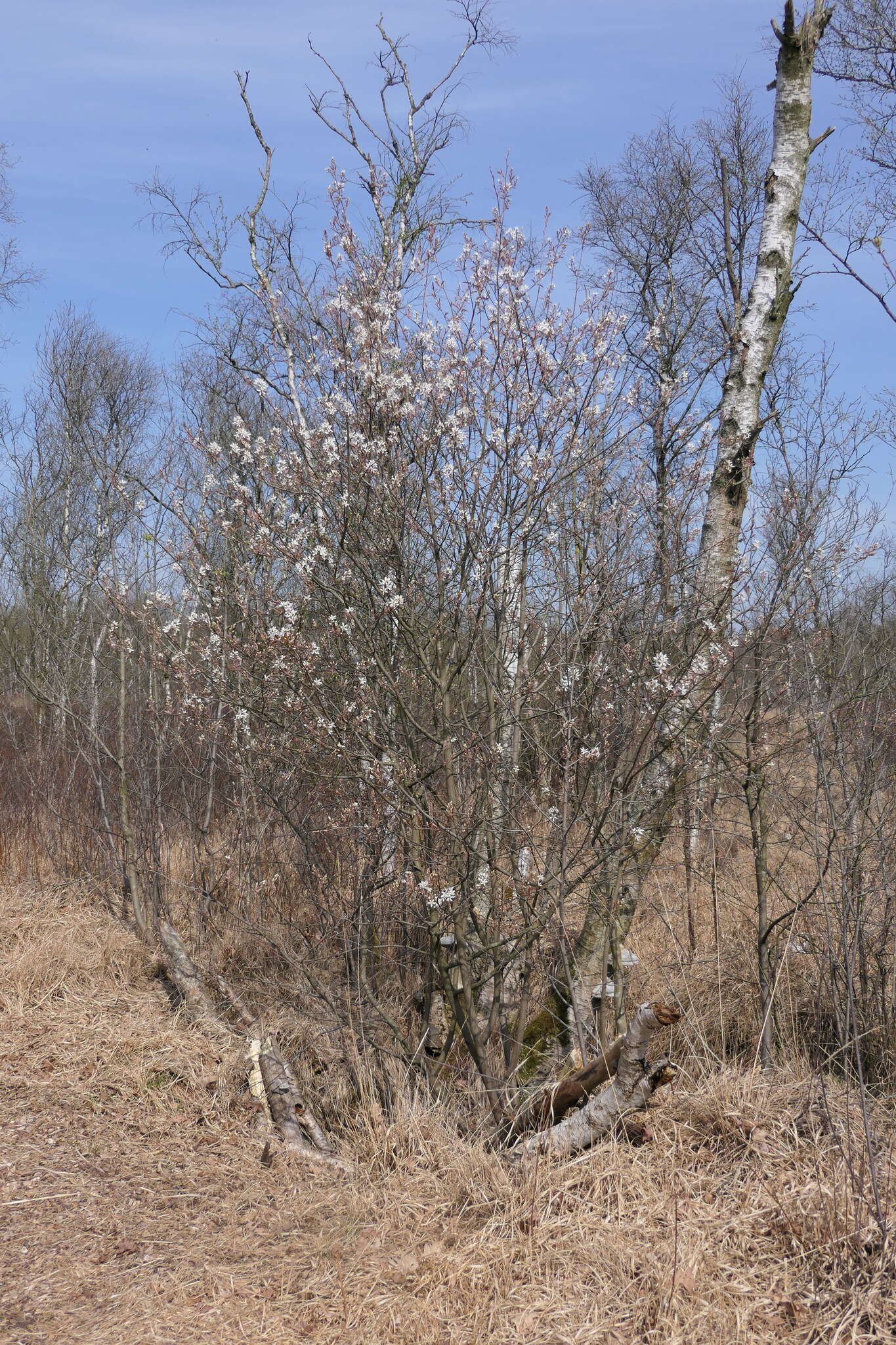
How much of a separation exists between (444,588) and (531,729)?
0.76 m

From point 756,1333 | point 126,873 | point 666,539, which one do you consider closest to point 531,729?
point 666,539

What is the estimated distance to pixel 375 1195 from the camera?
3.66 m

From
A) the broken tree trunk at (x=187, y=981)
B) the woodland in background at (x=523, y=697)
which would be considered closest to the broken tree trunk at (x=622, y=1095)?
the woodland in background at (x=523, y=697)

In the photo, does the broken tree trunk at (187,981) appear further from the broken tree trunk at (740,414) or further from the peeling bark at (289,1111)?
the broken tree trunk at (740,414)

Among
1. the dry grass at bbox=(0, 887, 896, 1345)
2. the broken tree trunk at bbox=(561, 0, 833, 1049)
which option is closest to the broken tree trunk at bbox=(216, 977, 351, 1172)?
the dry grass at bbox=(0, 887, 896, 1345)

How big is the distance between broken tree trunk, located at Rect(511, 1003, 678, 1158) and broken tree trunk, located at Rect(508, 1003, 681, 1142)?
0.17 feet

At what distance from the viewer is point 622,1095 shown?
11.6ft

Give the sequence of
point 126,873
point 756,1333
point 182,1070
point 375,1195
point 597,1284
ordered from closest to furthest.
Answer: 1. point 756,1333
2. point 597,1284
3. point 375,1195
4. point 182,1070
5. point 126,873

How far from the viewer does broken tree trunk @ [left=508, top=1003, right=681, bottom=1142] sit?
364 centimetres

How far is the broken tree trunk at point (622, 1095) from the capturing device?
137 inches

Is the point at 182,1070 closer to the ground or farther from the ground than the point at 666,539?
closer to the ground

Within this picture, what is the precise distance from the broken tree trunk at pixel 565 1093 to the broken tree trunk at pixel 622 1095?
51mm

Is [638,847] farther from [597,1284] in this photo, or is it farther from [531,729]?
[597,1284]

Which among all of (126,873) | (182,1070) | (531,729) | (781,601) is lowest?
(182,1070)
